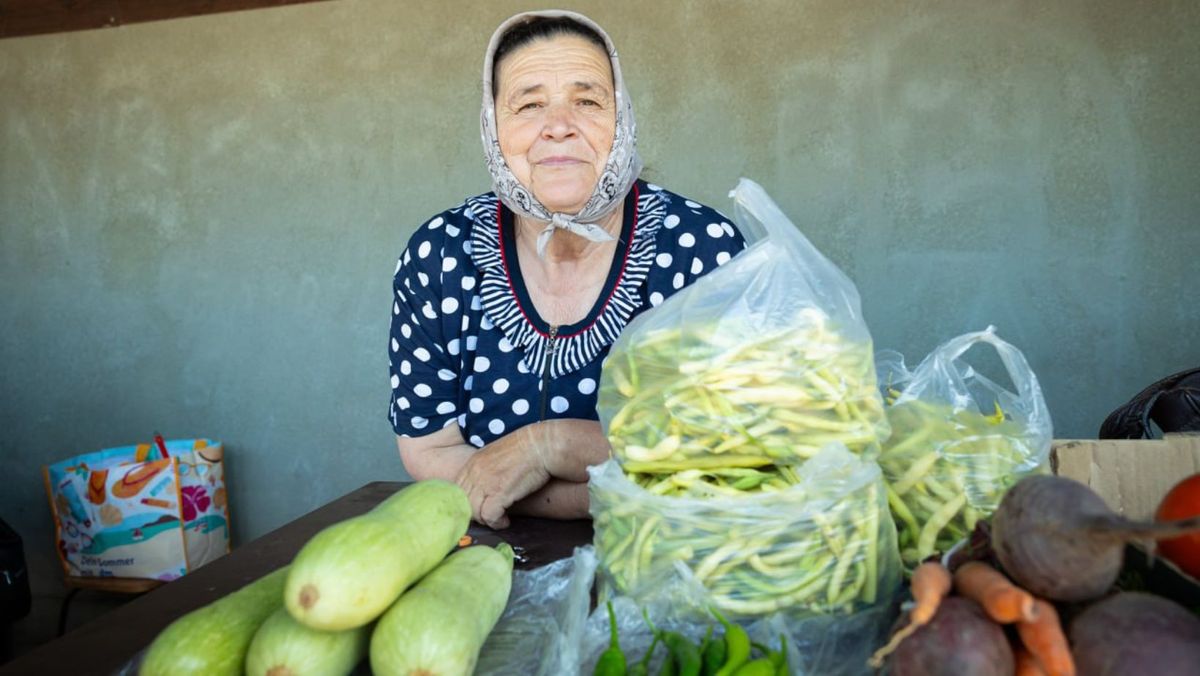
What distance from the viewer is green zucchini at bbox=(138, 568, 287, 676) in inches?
40.6

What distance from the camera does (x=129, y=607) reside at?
1.46 meters

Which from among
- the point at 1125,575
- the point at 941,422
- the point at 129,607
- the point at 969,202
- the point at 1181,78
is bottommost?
the point at 129,607

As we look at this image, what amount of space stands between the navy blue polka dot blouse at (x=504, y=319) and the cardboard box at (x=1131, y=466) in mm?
Result: 1018

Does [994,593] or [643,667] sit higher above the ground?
[994,593]

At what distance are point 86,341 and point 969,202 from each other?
182 inches

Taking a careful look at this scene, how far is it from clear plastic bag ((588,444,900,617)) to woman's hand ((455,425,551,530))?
782 millimetres

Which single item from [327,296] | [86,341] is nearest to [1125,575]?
[327,296]

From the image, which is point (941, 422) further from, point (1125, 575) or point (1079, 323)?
point (1079, 323)

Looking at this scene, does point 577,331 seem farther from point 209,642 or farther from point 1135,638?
point 1135,638

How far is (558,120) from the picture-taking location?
2123mm

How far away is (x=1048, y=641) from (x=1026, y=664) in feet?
0.14

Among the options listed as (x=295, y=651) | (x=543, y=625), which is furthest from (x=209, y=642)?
(x=543, y=625)

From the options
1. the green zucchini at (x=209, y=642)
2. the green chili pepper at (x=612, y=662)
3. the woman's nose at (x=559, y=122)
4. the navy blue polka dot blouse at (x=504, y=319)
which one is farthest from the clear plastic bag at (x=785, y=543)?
the woman's nose at (x=559, y=122)

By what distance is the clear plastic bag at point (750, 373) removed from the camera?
114 cm
